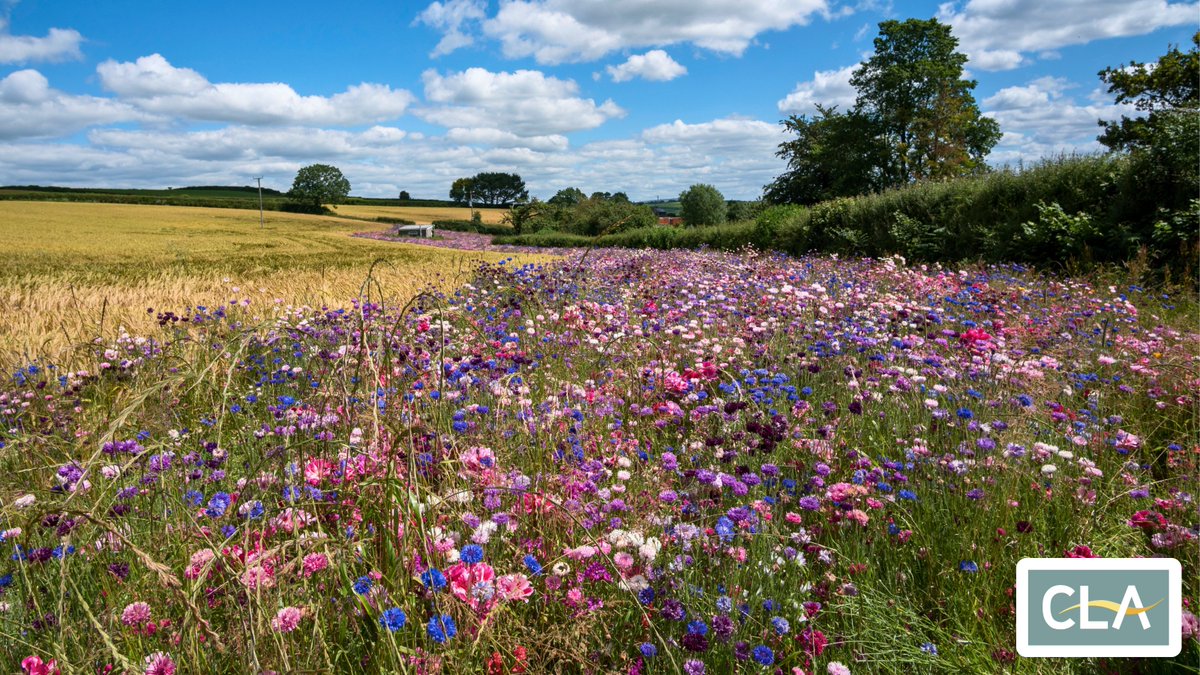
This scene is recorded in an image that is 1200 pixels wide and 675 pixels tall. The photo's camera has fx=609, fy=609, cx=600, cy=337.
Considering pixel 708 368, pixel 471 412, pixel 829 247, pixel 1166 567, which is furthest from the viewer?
pixel 829 247

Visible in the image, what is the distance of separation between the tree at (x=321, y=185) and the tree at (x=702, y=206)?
61166mm

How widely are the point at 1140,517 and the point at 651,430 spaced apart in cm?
204

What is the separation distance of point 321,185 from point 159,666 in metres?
106

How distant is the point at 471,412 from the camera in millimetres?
2941

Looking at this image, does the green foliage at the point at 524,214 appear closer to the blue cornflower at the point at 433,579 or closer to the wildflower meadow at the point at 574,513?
the wildflower meadow at the point at 574,513

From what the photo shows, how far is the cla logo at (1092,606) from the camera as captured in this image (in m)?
1.74

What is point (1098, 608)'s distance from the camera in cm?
179

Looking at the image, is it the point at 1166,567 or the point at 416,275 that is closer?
the point at 1166,567

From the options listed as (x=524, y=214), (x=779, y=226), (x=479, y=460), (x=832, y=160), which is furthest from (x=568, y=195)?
(x=479, y=460)

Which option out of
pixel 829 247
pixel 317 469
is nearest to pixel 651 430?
pixel 317 469

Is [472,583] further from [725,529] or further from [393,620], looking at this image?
[725,529]

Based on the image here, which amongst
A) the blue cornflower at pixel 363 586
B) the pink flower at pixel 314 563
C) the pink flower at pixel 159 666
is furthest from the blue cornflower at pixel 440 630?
the pink flower at pixel 159 666

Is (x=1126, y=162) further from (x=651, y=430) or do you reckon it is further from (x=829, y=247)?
(x=651, y=430)

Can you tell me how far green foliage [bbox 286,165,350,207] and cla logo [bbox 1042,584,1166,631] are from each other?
102 meters
